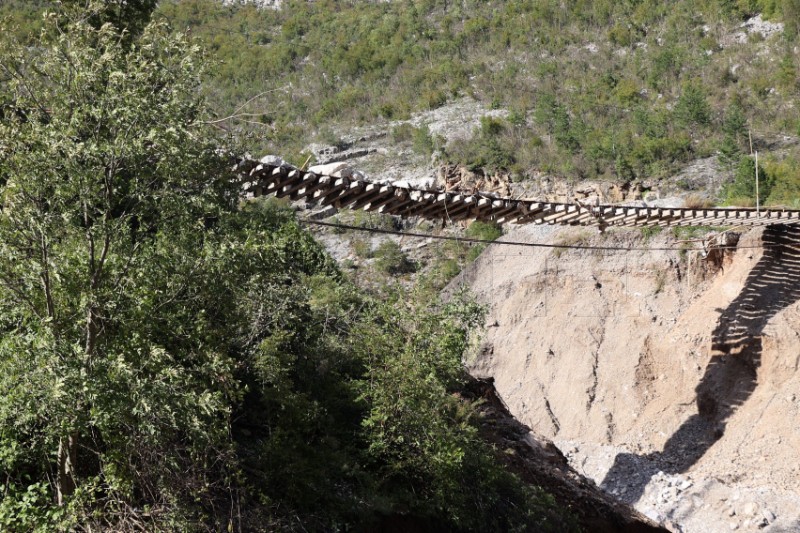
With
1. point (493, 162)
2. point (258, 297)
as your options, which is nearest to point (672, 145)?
point (493, 162)

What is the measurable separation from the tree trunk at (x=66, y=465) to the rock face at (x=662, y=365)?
9.93 m

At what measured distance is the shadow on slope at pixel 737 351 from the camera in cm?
1545

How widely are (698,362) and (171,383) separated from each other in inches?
535

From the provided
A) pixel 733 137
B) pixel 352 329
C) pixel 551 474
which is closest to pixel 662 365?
pixel 551 474

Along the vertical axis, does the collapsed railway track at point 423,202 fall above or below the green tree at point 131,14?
below

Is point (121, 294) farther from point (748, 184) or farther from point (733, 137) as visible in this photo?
point (733, 137)

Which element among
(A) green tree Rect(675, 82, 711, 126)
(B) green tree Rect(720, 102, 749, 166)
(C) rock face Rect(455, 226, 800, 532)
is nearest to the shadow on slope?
Answer: (C) rock face Rect(455, 226, 800, 532)

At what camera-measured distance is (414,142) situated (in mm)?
36531

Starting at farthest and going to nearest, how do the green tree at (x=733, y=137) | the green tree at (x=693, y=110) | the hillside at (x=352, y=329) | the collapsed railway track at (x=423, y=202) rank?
1. the green tree at (x=693, y=110)
2. the green tree at (x=733, y=137)
3. the collapsed railway track at (x=423, y=202)
4. the hillside at (x=352, y=329)

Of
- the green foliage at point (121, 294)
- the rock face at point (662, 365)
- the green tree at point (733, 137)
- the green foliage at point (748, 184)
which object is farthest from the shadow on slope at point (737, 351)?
the green tree at point (733, 137)

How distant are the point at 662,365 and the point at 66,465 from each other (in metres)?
14.0

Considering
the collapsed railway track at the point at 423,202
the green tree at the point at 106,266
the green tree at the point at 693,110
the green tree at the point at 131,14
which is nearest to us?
the green tree at the point at 106,266

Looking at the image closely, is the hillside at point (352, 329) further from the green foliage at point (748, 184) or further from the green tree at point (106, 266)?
the green foliage at point (748, 184)

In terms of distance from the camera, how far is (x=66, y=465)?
5535 millimetres
